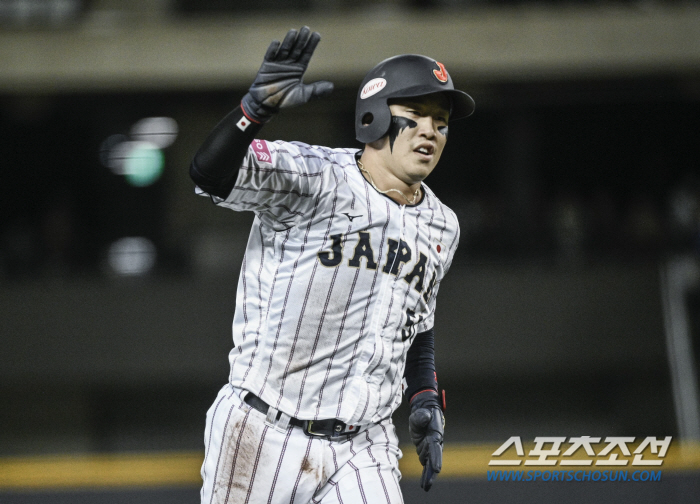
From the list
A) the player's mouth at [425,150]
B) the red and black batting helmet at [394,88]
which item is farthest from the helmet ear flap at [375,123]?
the player's mouth at [425,150]

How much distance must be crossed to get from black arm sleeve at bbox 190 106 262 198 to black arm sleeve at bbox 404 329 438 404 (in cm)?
110

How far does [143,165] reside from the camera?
32.8ft

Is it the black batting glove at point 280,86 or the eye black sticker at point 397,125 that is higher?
the eye black sticker at point 397,125

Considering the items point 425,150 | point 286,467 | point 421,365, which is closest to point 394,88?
point 425,150

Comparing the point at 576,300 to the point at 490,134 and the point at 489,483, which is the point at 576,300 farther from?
the point at 489,483

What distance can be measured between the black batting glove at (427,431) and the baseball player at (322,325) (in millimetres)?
164

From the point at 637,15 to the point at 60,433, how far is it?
8345 mm

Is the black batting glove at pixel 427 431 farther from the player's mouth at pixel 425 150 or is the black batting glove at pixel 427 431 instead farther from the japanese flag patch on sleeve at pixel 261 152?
the japanese flag patch on sleeve at pixel 261 152

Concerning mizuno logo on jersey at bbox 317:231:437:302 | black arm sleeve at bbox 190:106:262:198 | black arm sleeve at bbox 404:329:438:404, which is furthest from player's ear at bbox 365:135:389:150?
black arm sleeve at bbox 404:329:438:404

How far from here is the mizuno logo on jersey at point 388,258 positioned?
2.29 metres

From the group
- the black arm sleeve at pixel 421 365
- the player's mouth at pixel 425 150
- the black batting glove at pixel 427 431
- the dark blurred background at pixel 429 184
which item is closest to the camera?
the player's mouth at pixel 425 150

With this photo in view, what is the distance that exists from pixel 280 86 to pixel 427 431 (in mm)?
1325

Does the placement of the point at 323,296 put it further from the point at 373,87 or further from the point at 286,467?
the point at 373,87

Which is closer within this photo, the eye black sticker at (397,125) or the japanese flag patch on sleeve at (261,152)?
the japanese flag patch on sleeve at (261,152)
